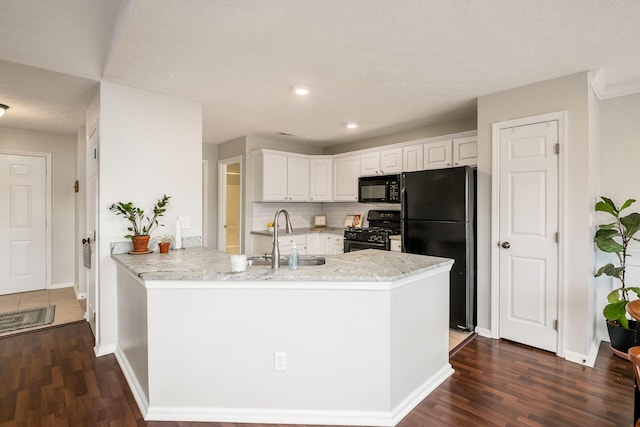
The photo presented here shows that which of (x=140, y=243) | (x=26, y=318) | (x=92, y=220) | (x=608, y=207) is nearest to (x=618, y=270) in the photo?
(x=608, y=207)

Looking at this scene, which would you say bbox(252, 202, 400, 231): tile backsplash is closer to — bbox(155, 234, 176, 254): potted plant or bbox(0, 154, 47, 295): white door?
bbox(155, 234, 176, 254): potted plant

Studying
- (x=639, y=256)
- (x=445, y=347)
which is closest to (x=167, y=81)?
(x=445, y=347)

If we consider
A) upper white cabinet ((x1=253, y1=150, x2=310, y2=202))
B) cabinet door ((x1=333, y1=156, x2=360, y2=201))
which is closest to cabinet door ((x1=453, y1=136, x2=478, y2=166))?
cabinet door ((x1=333, y1=156, x2=360, y2=201))

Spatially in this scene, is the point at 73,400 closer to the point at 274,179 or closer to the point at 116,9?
the point at 116,9

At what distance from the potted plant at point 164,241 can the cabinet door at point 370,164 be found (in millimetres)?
2966

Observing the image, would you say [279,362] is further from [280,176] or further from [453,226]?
[280,176]

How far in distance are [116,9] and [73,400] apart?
2.57m

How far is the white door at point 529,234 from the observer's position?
2.84m

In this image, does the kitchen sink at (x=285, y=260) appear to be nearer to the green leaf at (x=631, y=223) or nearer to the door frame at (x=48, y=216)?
the green leaf at (x=631, y=223)

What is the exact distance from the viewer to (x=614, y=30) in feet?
6.79

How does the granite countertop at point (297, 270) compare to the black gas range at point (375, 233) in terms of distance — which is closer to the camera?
the granite countertop at point (297, 270)

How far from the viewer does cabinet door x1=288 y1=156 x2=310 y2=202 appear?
5262mm

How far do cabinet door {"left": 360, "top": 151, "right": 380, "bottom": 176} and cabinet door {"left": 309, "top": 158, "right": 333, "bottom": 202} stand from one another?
0.66 meters

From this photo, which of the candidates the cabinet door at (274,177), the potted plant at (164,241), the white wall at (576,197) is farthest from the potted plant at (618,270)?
the cabinet door at (274,177)
